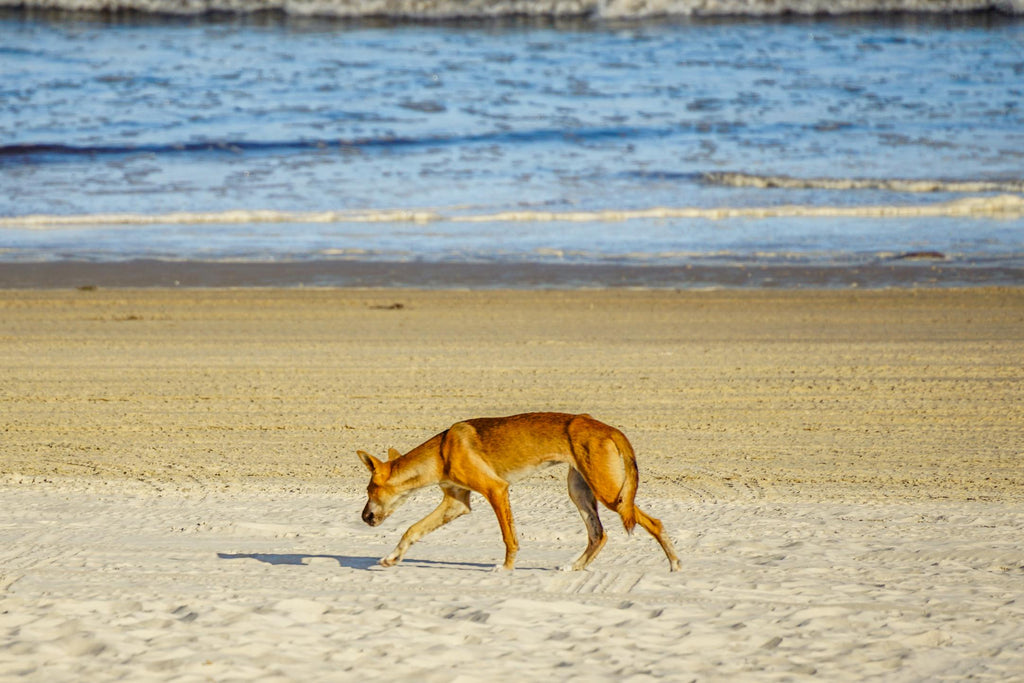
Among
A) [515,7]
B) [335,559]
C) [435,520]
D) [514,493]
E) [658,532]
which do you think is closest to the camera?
[658,532]

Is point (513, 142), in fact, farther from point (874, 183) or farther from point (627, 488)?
point (627, 488)

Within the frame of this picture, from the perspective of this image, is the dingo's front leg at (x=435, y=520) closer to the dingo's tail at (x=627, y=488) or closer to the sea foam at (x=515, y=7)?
the dingo's tail at (x=627, y=488)

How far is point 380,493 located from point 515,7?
138 feet

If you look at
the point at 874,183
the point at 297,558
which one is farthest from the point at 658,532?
the point at 874,183

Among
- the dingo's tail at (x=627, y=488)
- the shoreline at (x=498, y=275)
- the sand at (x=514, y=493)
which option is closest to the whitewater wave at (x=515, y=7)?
the shoreline at (x=498, y=275)

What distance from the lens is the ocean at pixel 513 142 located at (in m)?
16.0

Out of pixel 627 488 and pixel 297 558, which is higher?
pixel 627 488

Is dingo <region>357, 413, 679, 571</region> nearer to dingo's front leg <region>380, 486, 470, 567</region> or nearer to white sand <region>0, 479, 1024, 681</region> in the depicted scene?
dingo's front leg <region>380, 486, 470, 567</region>

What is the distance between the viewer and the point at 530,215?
19.0m

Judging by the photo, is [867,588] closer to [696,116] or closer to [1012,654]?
[1012,654]

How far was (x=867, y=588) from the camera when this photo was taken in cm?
503

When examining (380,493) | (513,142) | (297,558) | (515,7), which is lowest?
(297,558)

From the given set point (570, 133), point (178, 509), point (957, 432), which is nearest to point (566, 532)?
point (178, 509)

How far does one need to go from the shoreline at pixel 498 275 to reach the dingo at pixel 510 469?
8759 mm
